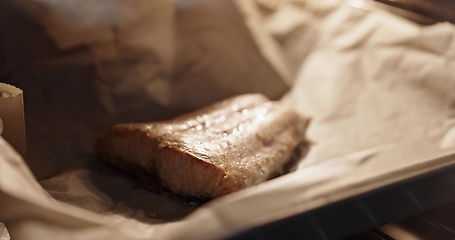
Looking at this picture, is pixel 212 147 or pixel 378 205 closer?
pixel 378 205

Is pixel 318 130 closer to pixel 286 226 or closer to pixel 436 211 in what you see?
pixel 436 211

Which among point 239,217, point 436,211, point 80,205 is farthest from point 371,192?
point 80,205

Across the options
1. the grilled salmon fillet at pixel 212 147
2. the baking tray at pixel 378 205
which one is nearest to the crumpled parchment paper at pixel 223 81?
the grilled salmon fillet at pixel 212 147

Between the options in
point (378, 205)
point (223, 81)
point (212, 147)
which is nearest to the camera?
point (378, 205)

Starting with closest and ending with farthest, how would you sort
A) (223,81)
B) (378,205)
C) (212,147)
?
(378,205), (212,147), (223,81)

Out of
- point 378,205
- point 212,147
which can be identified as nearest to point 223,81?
point 212,147

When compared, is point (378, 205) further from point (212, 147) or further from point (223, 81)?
point (223, 81)
